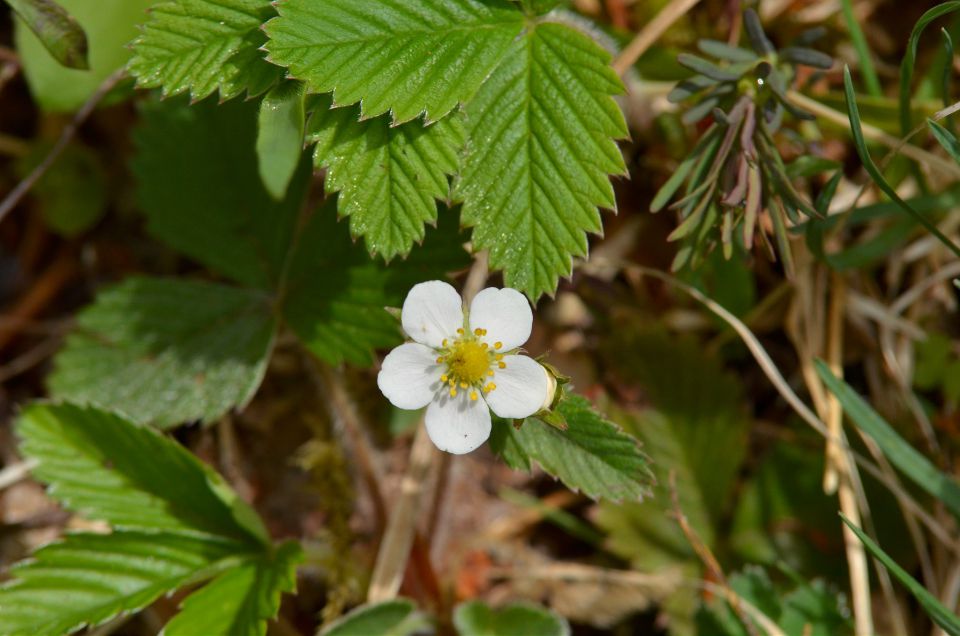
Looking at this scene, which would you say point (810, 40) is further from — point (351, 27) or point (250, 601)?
point (250, 601)

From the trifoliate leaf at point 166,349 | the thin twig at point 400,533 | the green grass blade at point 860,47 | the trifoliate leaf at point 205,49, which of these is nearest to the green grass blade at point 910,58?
the green grass blade at point 860,47

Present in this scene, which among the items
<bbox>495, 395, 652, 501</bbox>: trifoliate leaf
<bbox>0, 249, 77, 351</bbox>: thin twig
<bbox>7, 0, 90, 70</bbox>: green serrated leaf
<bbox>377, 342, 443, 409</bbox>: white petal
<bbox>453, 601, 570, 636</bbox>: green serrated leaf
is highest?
<bbox>7, 0, 90, 70</bbox>: green serrated leaf

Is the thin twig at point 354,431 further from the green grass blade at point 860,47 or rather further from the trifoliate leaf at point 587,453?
the green grass blade at point 860,47

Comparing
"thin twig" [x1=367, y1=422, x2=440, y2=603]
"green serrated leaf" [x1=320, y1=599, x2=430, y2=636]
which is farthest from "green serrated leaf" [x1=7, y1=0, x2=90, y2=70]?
"green serrated leaf" [x1=320, y1=599, x2=430, y2=636]

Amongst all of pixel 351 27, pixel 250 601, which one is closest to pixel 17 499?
pixel 250 601

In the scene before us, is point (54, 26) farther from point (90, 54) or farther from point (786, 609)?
point (786, 609)

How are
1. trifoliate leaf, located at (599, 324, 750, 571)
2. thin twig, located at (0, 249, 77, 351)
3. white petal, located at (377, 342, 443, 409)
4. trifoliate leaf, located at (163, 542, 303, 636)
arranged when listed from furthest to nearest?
thin twig, located at (0, 249, 77, 351) < trifoliate leaf, located at (599, 324, 750, 571) < trifoliate leaf, located at (163, 542, 303, 636) < white petal, located at (377, 342, 443, 409)

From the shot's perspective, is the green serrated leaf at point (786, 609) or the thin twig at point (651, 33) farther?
the thin twig at point (651, 33)

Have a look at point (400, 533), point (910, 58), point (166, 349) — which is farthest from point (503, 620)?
point (910, 58)

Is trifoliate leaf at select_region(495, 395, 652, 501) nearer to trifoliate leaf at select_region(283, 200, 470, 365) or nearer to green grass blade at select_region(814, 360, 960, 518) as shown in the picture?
trifoliate leaf at select_region(283, 200, 470, 365)
